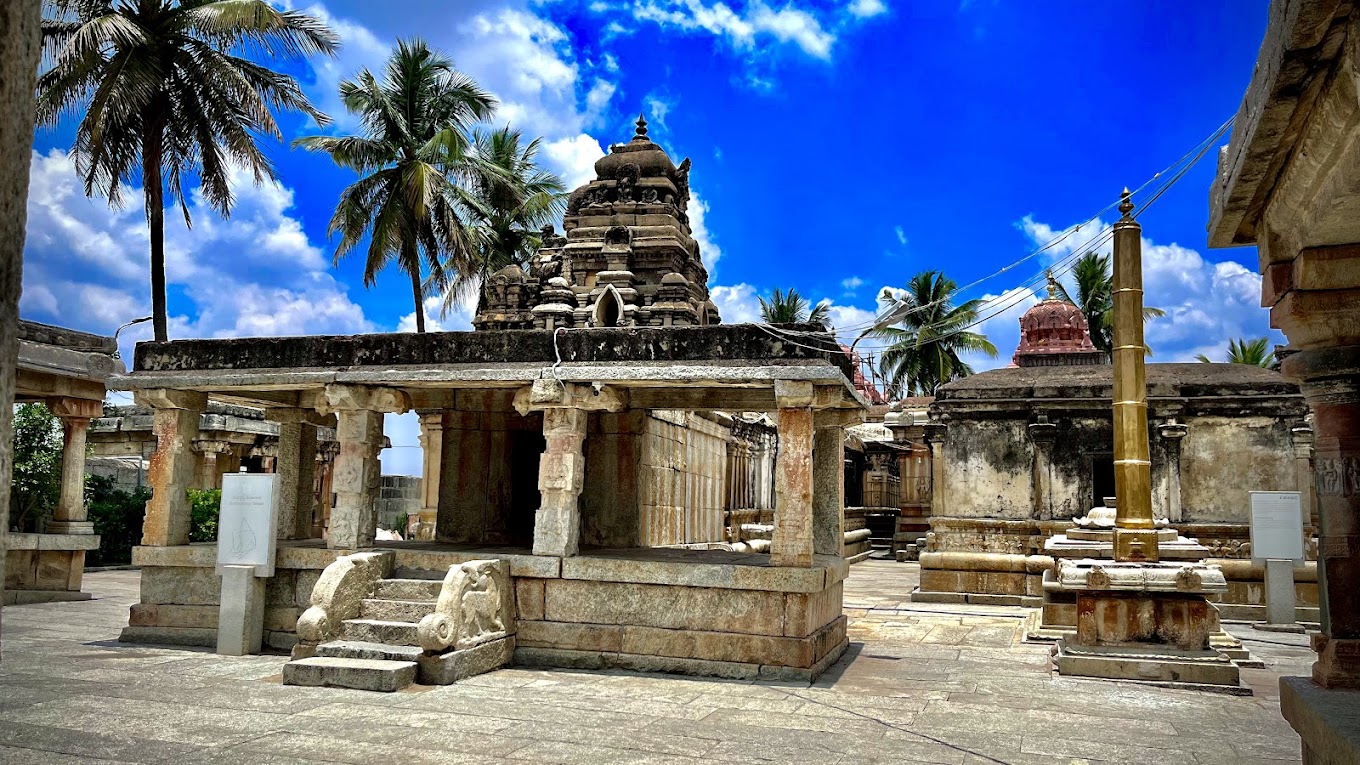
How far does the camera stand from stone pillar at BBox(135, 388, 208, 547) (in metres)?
10.4

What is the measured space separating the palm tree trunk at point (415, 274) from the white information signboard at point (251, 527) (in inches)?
583

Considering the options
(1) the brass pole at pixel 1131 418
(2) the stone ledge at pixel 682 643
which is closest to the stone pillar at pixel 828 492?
(2) the stone ledge at pixel 682 643

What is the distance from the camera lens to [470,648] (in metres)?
8.44

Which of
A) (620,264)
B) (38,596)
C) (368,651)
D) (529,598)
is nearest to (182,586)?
(368,651)

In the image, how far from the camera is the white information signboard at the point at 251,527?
9500 millimetres

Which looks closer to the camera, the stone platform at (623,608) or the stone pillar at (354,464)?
the stone platform at (623,608)

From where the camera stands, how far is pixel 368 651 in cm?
826

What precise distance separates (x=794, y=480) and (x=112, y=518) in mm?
16310

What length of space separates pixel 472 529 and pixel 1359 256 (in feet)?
33.2

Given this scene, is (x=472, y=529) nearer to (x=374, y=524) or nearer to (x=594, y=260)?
(x=374, y=524)

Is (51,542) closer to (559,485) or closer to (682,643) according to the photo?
(559,485)

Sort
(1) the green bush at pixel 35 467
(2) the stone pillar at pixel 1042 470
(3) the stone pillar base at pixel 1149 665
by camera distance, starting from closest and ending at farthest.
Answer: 1. (3) the stone pillar base at pixel 1149 665
2. (2) the stone pillar at pixel 1042 470
3. (1) the green bush at pixel 35 467

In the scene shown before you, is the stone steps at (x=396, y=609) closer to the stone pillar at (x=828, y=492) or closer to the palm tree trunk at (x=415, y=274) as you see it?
the stone pillar at (x=828, y=492)

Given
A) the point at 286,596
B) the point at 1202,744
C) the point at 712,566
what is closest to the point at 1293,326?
the point at 1202,744
